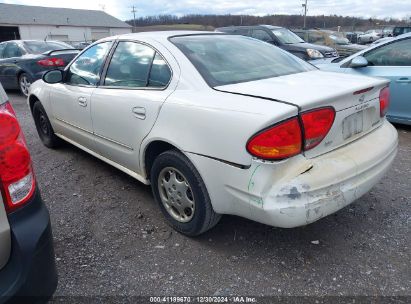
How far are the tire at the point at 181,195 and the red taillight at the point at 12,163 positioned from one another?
1.11 meters

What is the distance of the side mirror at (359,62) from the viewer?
17.0 feet

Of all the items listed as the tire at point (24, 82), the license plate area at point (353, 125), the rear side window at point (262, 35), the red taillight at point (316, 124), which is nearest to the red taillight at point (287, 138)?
the red taillight at point (316, 124)

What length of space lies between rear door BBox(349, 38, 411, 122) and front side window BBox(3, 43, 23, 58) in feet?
27.3

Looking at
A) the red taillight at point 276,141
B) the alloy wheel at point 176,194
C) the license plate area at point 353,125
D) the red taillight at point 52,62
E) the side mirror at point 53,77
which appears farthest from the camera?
the red taillight at point 52,62

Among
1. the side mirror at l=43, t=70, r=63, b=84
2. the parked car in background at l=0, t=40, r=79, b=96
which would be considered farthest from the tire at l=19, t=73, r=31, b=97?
the side mirror at l=43, t=70, r=63, b=84

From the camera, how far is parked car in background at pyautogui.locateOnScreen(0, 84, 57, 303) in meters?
1.52

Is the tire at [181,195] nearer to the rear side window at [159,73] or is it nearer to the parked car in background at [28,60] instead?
the rear side window at [159,73]

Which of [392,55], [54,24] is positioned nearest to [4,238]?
[392,55]

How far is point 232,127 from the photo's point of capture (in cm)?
214

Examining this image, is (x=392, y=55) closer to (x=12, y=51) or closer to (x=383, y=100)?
(x=383, y=100)

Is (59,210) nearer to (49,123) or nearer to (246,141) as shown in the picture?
(49,123)

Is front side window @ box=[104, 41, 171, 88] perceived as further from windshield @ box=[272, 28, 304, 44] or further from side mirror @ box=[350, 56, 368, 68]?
windshield @ box=[272, 28, 304, 44]

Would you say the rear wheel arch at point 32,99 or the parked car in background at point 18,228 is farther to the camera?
the rear wheel arch at point 32,99

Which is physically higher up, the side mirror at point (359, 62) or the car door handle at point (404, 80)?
the side mirror at point (359, 62)
